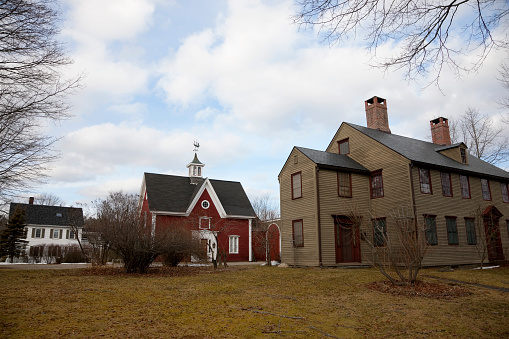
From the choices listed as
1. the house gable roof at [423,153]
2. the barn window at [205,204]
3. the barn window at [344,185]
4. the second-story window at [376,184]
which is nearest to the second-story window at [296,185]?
the barn window at [344,185]

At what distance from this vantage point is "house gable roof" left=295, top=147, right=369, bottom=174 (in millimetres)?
19500

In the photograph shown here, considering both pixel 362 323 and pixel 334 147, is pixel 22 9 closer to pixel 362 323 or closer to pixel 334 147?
pixel 362 323

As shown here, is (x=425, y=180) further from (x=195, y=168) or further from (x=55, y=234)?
(x=55, y=234)

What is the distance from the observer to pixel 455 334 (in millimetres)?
5918

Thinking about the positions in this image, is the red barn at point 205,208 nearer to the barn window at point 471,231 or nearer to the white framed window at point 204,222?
the white framed window at point 204,222

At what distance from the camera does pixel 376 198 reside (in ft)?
66.9

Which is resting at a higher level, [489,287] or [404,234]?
[404,234]

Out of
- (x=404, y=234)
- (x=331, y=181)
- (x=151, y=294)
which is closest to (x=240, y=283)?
(x=151, y=294)

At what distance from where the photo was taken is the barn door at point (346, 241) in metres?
19.1

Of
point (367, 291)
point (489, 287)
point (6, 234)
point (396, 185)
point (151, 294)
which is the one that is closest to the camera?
point (151, 294)

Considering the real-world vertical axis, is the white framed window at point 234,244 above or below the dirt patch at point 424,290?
above

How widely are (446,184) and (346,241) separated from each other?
6.93m

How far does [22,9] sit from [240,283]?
374 inches

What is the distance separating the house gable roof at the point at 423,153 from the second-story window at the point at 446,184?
Result: 0.52 metres
